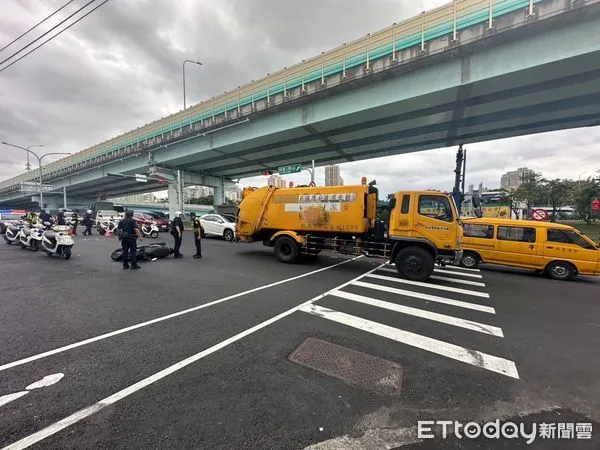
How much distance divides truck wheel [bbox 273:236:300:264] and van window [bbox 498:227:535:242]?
7538mm

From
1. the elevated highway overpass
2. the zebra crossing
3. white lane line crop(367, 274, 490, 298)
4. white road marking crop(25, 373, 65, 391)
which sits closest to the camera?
white road marking crop(25, 373, 65, 391)

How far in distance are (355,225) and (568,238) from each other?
7.08 metres

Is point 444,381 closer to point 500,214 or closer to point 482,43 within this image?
point 482,43

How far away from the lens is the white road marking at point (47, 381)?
8.89 ft

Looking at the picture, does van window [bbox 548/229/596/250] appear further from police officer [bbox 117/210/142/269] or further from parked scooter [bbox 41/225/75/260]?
parked scooter [bbox 41/225/75/260]

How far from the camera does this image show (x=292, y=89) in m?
17.7

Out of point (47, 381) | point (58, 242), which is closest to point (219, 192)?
point (58, 242)

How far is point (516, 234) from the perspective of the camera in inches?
364

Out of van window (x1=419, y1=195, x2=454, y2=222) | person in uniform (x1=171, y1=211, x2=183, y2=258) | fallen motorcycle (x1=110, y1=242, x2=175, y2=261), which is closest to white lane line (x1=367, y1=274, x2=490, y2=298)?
van window (x1=419, y1=195, x2=454, y2=222)

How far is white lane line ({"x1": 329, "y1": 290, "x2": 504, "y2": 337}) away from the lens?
445cm

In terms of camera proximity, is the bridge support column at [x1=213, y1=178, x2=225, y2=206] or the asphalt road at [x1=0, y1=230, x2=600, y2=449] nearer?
the asphalt road at [x1=0, y1=230, x2=600, y2=449]

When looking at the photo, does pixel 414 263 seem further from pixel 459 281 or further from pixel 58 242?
pixel 58 242

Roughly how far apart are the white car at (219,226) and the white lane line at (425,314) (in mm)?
12267

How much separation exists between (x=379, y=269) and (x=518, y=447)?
23.1ft
